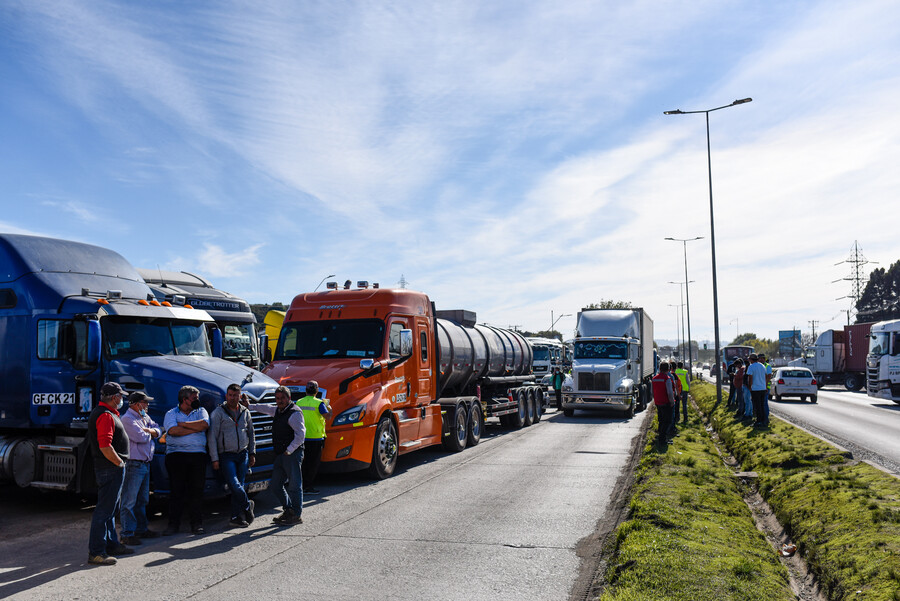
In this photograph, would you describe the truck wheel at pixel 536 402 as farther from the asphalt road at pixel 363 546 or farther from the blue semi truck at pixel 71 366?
the blue semi truck at pixel 71 366

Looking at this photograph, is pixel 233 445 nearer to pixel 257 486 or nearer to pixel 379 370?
pixel 257 486

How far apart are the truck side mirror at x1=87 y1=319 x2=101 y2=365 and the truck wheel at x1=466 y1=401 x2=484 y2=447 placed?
9379 millimetres

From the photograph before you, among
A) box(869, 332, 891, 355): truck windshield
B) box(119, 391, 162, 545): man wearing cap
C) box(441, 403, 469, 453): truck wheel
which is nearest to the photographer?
box(119, 391, 162, 545): man wearing cap

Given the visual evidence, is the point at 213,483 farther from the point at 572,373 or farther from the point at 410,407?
the point at 572,373

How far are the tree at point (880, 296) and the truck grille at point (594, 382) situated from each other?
8643 cm

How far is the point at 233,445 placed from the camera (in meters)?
9.02

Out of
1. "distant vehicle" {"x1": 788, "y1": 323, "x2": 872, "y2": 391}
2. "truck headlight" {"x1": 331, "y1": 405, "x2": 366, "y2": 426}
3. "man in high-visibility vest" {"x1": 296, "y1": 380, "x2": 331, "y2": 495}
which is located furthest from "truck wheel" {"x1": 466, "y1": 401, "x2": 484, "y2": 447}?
"distant vehicle" {"x1": 788, "y1": 323, "x2": 872, "y2": 391}

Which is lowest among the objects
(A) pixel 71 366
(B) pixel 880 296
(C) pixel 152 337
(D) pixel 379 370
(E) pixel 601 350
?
(D) pixel 379 370

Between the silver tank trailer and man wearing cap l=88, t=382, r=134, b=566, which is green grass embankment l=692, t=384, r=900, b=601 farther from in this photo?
man wearing cap l=88, t=382, r=134, b=566

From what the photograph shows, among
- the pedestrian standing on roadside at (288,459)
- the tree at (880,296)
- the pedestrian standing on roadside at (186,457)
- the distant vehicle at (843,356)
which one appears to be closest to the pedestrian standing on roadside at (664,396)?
the pedestrian standing on roadside at (288,459)

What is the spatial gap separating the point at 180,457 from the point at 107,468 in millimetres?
1224

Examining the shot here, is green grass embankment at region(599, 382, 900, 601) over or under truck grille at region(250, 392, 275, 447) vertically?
under

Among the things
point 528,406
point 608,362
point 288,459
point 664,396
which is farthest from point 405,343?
point 608,362

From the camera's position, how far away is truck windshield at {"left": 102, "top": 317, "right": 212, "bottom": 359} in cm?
1032
